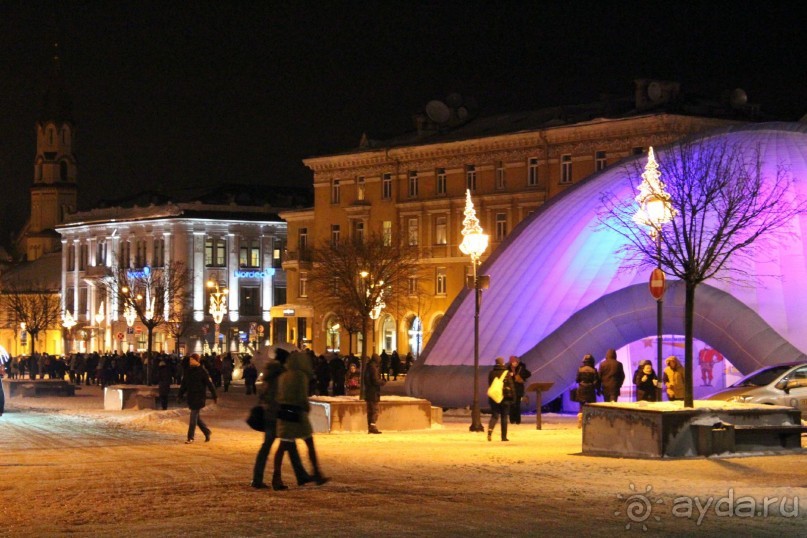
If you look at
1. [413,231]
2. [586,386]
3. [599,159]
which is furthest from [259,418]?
[413,231]

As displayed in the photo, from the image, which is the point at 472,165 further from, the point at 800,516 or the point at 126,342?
the point at 800,516

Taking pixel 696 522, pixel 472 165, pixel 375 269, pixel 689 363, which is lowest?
pixel 696 522

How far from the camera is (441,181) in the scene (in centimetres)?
8188

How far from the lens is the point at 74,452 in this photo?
2373 centimetres

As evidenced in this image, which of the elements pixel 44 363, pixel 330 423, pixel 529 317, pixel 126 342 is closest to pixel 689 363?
pixel 330 423

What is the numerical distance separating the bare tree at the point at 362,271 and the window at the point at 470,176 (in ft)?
14.5

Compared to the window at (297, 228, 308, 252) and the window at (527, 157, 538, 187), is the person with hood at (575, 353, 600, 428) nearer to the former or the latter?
the window at (527, 157, 538, 187)

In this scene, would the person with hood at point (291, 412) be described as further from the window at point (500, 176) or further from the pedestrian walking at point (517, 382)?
the window at point (500, 176)

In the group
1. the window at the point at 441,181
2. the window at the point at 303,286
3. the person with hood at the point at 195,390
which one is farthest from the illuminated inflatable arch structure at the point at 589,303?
the window at the point at 303,286

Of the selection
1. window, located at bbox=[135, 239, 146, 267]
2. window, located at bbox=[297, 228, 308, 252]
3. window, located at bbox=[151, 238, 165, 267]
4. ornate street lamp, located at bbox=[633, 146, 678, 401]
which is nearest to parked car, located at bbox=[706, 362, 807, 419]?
ornate street lamp, located at bbox=[633, 146, 678, 401]

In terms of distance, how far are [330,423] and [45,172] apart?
420 feet

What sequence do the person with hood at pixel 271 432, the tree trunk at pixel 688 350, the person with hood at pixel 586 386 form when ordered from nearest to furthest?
the person with hood at pixel 271 432 < the tree trunk at pixel 688 350 < the person with hood at pixel 586 386

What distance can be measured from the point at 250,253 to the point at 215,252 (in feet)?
9.17

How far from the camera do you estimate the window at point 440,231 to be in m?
80.4
